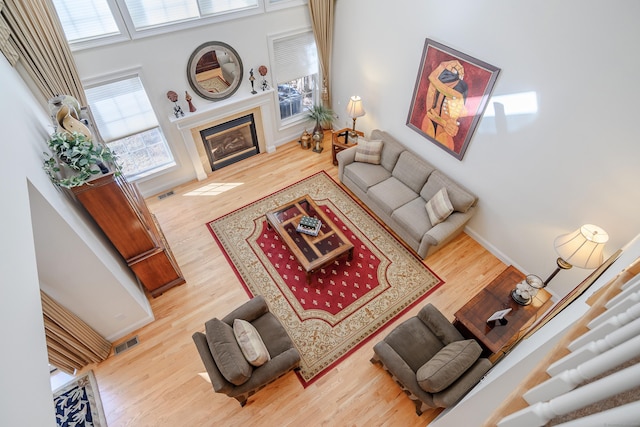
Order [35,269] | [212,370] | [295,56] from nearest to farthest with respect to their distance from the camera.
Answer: [35,269], [212,370], [295,56]

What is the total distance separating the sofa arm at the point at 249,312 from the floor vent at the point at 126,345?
1300 millimetres

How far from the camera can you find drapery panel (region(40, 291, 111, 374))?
2941 mm

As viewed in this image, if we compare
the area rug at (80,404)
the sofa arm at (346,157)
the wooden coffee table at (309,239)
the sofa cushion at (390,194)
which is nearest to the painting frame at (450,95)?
the sofa cushion at (390,194)

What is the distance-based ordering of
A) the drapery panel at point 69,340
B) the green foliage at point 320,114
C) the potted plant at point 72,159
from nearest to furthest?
the potted plant at point 72,159 → the drapery panel at point 69,340 → the green foliage at point 320,114

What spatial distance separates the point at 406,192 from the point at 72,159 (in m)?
4.18

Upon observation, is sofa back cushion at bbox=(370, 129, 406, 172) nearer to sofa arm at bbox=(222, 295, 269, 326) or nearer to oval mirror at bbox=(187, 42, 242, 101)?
oval mirror at bbox=(187, 42, 242, 101)

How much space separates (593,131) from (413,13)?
2.62 metres

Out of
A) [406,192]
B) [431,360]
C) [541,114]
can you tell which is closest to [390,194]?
[406,192]

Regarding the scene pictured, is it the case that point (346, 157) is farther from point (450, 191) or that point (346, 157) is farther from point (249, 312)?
point (249, 312)

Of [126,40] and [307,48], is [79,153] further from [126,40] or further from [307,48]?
[307,48]

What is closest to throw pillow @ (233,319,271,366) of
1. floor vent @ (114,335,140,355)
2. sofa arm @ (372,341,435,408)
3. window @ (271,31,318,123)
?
sofa arm @ (372,341,435,408)

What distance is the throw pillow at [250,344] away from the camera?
298 centimetres

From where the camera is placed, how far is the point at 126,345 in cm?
382

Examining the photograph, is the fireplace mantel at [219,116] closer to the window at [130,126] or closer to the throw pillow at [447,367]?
the window at [130,126]
